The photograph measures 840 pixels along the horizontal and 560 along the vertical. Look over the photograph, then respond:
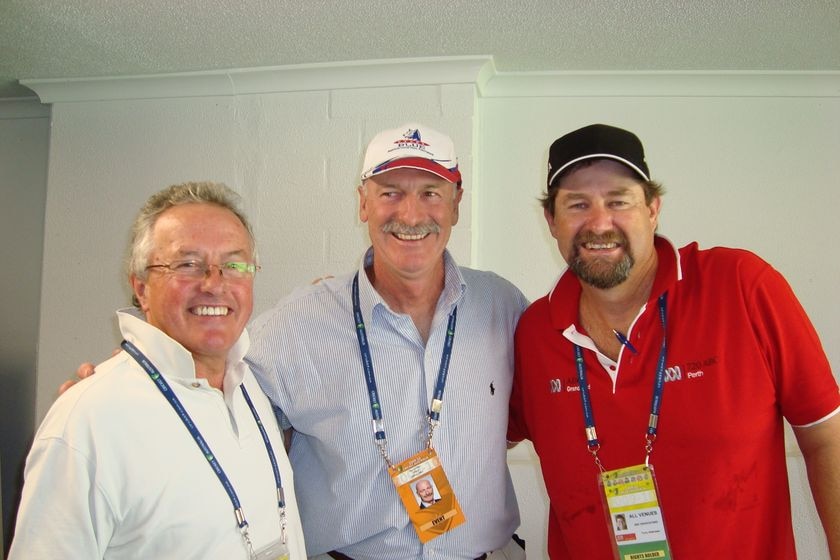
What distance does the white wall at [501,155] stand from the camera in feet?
10.3

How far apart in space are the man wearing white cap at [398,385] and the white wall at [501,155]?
1.28 m

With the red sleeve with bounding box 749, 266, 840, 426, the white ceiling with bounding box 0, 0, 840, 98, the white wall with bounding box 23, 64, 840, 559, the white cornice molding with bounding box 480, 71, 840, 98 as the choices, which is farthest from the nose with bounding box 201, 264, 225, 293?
the white cornice molding with bounding box 480, 71, 840, 98

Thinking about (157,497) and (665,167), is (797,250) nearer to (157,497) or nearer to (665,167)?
(665,167)

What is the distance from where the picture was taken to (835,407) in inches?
56.8

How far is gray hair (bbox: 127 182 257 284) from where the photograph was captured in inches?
54.9

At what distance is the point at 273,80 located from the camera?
3.31 meters

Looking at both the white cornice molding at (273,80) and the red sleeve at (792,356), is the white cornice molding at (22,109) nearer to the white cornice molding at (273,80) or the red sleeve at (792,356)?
the white cornice molding at (273,80)

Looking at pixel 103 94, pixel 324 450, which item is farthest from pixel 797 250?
pixel 103 94

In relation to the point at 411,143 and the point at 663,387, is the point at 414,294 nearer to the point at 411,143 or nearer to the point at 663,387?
the point at 411,143

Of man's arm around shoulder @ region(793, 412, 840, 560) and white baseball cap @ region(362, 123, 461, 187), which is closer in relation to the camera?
man's arm around shoulder @ region(793, 412, 840, 560)

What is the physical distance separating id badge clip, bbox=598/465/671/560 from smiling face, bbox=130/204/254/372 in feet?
3.25

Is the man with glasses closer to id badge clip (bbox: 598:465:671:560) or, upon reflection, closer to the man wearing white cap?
the man wearing white cap

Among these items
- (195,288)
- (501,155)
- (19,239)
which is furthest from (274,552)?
(19,239)

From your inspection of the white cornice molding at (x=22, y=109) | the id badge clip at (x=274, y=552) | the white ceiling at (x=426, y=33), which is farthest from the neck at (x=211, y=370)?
the white cornice molding at (x=22, y=109)
